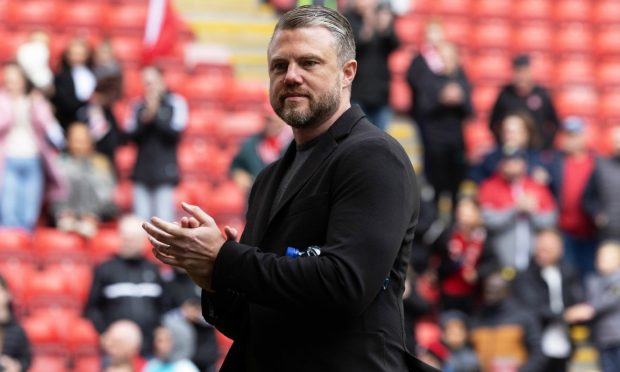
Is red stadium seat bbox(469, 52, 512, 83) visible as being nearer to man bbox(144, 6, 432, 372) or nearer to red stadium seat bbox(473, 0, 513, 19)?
red stadium seat bbox(473, 0, 513, 19)

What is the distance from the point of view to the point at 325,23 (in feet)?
10.1

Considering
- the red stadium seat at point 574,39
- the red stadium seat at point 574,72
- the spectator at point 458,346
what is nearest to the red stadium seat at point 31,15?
the red stadium seat at point 574,72

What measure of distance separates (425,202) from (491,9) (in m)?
4.43

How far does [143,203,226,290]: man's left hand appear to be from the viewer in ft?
9.68

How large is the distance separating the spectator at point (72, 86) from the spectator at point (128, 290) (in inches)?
79.6

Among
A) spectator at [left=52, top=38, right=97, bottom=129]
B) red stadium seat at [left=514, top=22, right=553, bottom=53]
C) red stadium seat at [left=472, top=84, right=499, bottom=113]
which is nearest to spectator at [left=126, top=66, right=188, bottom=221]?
spectator at [left=52, top=38, right=97, bottom=129]

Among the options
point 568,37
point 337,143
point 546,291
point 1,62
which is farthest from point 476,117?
point 337,143

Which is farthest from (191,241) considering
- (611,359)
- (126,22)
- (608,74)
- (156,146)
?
(608,74)

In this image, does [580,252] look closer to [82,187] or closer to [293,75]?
[82,187]

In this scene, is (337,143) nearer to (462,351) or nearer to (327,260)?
(327,260)

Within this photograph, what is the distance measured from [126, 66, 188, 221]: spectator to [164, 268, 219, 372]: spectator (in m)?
1.41

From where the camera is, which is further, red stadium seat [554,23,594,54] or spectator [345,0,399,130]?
red stadium seat [554,23,594,54]

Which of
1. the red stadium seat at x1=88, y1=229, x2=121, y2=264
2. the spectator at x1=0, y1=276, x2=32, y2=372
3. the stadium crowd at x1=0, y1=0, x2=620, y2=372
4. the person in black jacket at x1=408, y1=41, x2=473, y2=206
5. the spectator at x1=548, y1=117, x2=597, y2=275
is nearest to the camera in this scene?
the spectator at x1=0, y1=276, x2=32, y2=372

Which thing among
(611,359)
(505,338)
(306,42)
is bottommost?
(611,359)
